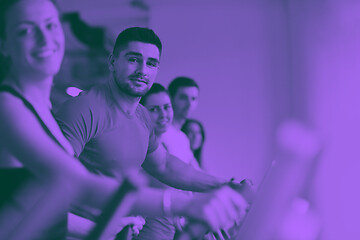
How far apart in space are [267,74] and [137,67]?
2421mm

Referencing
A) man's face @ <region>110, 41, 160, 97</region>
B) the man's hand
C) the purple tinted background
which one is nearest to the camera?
the man's hand

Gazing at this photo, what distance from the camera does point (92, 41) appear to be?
3.35 m

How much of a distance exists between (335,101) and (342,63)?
29cm

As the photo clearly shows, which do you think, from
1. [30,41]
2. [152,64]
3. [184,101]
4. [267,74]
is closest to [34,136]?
[30,41]

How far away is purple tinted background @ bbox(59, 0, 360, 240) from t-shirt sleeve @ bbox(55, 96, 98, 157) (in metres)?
2.17

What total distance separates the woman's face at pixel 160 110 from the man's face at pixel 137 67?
1.59ft

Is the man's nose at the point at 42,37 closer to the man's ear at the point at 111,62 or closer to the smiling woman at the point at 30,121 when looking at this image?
the smiling woman at the point at 30,121

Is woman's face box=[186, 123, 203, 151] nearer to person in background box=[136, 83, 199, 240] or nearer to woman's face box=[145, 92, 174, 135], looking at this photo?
person in background box=[136, 83, 199, 240]

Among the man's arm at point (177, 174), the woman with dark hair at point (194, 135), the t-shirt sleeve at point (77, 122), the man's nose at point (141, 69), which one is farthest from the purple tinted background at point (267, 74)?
the t-shirt sleeve at point (77, 122)

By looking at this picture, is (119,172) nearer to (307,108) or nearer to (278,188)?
(278,188)

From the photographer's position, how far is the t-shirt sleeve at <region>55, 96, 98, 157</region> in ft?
2.85

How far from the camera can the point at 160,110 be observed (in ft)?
5.17

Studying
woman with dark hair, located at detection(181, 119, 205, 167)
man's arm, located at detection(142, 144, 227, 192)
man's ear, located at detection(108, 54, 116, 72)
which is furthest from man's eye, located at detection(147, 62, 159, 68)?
woman with dark hair, located at detection(181, 119, 205, 167)

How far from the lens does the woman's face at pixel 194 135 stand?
217 cm
